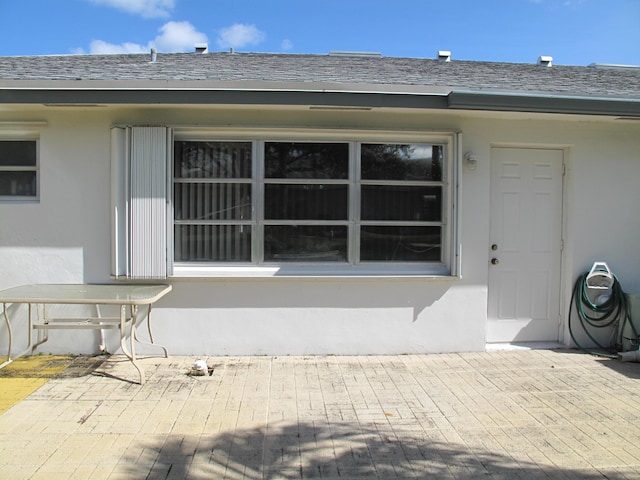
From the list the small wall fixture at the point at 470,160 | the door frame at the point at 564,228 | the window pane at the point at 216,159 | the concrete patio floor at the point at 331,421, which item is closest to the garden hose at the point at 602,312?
the door frame at the point at 564,228

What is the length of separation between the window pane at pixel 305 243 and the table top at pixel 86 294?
1234 mm

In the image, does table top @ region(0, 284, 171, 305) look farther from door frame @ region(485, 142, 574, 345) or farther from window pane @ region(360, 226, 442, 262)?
door frame @ region(485, 142, 574, 345)

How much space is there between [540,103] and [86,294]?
4.93 metres

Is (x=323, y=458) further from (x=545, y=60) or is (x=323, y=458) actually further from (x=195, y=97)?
(x=545, y=60)

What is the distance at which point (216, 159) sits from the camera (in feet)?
17.3

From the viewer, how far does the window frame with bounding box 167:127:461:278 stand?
204 inches

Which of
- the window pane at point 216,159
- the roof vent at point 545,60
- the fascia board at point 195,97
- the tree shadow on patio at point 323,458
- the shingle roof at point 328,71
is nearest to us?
the tree shadow on patio at point 323,458

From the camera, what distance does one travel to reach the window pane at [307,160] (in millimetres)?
5285

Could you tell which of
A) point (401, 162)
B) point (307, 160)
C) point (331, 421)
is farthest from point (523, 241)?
point (331, 421)

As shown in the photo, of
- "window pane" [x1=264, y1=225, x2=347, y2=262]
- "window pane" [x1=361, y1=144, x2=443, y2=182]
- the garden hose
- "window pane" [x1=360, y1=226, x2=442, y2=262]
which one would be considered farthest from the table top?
the garden hose

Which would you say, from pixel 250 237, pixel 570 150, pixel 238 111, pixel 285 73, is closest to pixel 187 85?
pixel 238 111

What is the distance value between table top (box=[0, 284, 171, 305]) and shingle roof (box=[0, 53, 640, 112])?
208cm

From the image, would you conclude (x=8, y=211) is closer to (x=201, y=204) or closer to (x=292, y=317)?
(x=201, y=204)

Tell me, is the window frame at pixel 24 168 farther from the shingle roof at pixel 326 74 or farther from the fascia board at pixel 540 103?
the fascia board at pixel 540 103
